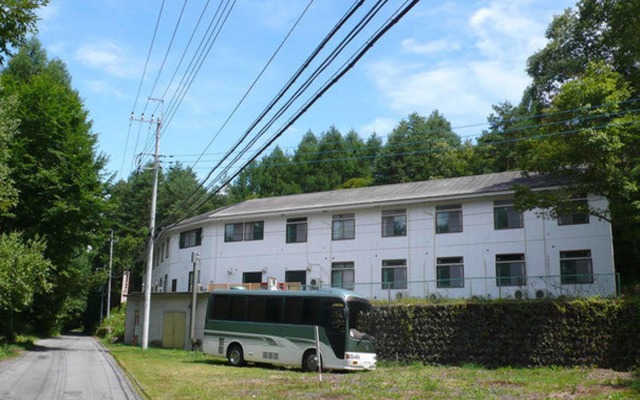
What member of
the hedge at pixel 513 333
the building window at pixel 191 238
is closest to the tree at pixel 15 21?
the hedge at pixel 513 333

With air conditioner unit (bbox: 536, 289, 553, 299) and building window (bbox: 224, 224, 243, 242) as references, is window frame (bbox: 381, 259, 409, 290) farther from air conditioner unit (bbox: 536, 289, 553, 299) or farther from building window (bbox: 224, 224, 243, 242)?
building window (bbox: 224, 224, 243, 242)

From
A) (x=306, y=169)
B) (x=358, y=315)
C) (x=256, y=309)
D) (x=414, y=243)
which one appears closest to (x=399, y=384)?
(x=358, y=315)

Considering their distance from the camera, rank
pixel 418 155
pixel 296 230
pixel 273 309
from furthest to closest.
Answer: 1. pixel 418 155
2. pixel 296 230
3. pixel 273 309

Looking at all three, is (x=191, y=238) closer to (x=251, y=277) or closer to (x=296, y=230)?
(x=251, y=277)

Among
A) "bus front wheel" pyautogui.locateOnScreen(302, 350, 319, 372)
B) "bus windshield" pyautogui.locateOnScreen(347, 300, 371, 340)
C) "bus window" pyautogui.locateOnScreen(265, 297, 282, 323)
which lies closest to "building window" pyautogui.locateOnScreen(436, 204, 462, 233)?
"bus windshield" pyautogui.locateOnScreen(347, 300, 371, 340)

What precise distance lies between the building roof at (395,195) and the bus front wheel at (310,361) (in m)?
13.6

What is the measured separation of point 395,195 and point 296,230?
691 centimetres

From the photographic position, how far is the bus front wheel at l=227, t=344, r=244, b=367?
79.3ft

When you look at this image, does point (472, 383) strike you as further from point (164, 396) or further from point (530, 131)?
point (530, 131)

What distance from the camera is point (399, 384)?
1644cm

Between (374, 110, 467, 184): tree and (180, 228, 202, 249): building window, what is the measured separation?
1834cm

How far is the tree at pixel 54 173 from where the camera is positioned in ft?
102

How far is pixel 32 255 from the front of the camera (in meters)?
25.7

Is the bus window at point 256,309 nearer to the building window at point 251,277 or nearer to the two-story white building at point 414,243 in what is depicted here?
the two-story white building at point 414,243
